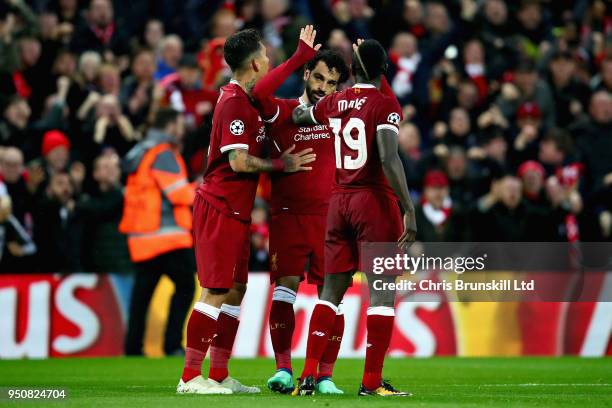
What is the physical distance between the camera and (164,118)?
14.5m

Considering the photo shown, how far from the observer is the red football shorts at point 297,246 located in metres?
10.1

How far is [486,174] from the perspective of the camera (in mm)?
17312

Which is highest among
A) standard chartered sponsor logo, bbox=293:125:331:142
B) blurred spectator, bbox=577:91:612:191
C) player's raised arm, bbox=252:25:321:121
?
blurred spectator, bbox=577:91:612:191

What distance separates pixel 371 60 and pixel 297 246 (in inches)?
66.0

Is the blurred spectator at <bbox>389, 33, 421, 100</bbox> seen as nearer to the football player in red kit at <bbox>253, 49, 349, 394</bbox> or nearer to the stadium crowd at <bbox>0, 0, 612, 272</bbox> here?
the stadium crowd at <bbox>0, 0, 612, 272</bbox>

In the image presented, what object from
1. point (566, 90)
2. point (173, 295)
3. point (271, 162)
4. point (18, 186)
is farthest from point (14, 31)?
point (271, 162)

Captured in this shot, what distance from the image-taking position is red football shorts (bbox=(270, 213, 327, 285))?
33.2 ft

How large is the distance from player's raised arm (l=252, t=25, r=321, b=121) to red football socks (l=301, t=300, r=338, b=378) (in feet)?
5.27

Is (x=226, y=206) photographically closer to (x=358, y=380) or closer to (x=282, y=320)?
(x=282, y=320)

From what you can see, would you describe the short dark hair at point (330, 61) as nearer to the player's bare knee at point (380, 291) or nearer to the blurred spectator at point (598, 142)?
the player's bare knee at point (380, 291)

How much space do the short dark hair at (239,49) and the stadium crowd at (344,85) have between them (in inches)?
227

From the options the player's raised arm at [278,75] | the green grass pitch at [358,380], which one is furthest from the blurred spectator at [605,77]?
the player's raised arm at [278,75]

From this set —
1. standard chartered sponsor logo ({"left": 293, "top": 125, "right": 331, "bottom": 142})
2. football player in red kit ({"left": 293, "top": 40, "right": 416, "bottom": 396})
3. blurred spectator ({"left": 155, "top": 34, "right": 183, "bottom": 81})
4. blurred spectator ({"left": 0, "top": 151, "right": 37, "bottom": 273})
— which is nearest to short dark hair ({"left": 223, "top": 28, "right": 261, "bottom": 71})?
football player in red kit ({"left": 293, "top": 40, "right": 416, "bottom": 396})

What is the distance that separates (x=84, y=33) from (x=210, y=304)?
9134 mm
